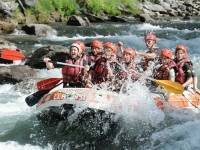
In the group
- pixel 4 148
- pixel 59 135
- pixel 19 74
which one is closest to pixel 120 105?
pixel 59 135

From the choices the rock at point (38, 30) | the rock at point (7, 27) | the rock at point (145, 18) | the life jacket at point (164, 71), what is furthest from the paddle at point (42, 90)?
the rock at point (145, 18)

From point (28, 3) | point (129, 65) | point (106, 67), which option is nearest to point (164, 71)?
point (129, 65)

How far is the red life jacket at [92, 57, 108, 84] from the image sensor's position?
1003 cm

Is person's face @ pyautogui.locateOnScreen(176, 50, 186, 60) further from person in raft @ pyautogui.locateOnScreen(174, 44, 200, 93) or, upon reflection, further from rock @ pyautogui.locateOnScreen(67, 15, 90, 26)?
rock @ pyautogui.locateOnScreen(67, 15, 90, 26)

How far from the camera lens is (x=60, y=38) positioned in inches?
926

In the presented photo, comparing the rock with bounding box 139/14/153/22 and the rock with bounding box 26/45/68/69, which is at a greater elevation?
the rock with bounding box 26/45/68/69

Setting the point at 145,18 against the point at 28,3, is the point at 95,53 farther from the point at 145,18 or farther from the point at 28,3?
the point at 145,18

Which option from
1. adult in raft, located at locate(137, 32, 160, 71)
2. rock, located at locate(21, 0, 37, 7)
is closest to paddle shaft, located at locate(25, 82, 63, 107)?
adult in raft, located at locate(137, 32, 160, 71)

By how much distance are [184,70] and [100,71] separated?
5.62 feet

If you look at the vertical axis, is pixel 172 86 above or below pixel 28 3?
below

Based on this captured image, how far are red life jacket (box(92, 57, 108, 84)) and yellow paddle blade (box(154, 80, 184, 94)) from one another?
1.07 metres

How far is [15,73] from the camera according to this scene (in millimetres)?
14867

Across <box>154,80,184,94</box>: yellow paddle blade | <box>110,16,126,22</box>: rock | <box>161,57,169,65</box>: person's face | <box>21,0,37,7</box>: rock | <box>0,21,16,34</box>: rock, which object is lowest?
<box>110,16,126,22</box>: rock

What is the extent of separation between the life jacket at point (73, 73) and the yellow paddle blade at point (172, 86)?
1585mm
